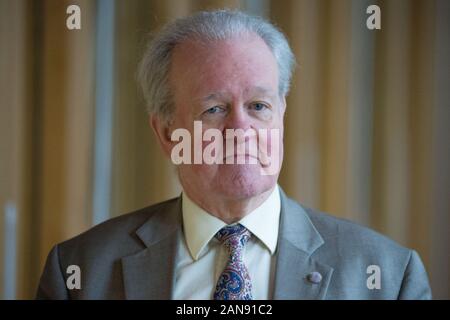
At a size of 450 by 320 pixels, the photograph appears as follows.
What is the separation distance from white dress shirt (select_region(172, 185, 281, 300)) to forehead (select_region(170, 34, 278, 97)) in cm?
24

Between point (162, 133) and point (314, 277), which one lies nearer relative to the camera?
point (314, 277)

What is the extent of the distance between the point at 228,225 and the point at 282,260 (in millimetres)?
131

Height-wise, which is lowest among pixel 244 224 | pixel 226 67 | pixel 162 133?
pixel 244 224

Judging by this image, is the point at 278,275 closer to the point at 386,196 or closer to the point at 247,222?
the point at 247,222

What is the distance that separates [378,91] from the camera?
110 centimetres

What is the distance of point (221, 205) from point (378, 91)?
0.42 metres

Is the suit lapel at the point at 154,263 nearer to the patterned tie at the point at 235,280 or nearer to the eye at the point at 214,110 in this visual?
the patterned tie at the point at 235,280

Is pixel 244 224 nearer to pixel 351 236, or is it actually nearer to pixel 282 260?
pixel 282 260

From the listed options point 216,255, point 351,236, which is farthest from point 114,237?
point 351,236

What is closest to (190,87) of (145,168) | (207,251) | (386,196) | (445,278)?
(145,168)

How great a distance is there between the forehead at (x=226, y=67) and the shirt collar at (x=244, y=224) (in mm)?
233

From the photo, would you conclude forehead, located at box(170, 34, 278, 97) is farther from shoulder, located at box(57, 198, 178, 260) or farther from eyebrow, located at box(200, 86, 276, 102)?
shoulder, located at box(57, 198, 178, 260)

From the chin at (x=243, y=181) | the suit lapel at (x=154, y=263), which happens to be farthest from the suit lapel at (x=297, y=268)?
the suit lapel at (x=154, y=263)

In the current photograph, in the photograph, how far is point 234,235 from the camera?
103cm
